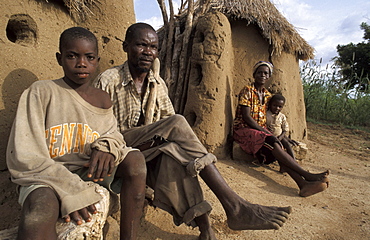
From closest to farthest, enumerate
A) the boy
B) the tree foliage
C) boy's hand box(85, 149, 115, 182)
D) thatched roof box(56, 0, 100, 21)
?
the boy
boy's hand box(85, 149, 115, 182)
thatched roof box(56, 0, 100, 21)
the tree foliage

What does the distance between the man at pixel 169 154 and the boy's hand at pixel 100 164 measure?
1.40 feet

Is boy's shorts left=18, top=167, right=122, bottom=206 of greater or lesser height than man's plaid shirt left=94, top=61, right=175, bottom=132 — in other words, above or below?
below

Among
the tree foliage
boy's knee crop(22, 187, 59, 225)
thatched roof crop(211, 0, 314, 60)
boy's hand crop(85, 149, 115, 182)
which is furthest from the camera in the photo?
the tree foliage

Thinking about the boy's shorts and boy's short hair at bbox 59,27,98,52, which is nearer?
the boy's shorts

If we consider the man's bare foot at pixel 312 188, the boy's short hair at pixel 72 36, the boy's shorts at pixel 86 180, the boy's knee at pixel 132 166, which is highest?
the boy's short hair at pixel 72 36

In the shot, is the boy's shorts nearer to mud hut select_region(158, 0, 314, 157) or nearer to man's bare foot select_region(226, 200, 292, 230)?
man's bare foot select_region(226, 200, 292, 230)

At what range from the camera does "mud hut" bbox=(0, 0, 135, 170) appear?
2.02 metres

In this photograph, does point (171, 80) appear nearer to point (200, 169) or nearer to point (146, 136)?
point (146, 136)

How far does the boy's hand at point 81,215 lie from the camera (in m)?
1.19

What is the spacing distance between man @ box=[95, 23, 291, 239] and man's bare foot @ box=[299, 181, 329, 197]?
154cm

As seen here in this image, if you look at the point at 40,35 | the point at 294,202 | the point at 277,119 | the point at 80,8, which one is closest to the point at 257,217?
the point at 294,202

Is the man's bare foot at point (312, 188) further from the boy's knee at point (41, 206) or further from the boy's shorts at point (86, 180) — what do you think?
the boy's knee at point (41, 206)

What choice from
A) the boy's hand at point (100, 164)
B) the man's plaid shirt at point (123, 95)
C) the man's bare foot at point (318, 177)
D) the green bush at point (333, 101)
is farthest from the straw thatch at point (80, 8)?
the green bush at point (333, 101)

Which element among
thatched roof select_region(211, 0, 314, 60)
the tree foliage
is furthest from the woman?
the tree foliage
